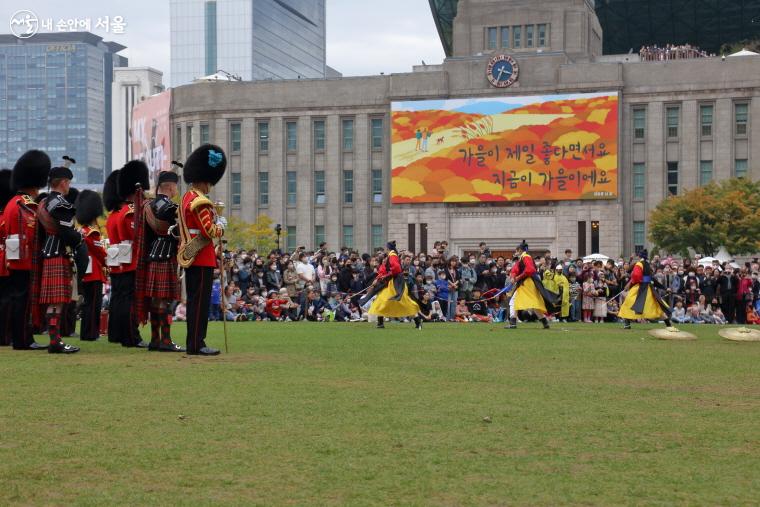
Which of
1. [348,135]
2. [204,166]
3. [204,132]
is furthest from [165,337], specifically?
[204,132]

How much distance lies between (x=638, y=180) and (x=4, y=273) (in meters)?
62.0

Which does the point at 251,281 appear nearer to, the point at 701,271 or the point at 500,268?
the point at 500,268

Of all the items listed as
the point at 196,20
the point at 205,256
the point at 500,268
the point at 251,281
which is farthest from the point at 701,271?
the point at 196,20

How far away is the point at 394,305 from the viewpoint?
24.3 m

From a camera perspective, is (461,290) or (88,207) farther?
(461,290)

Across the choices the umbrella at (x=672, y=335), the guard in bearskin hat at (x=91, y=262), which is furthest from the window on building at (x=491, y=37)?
the guard in bearskin hat at (x=91, y=262)

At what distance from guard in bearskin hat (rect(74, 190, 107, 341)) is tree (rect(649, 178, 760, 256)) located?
50615 mm

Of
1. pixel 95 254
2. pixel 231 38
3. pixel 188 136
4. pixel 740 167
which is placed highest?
pixel 231 38

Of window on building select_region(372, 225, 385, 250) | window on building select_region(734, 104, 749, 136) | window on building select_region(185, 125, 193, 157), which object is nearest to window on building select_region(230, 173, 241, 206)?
window on building select_region(185, 125, 193, 157)

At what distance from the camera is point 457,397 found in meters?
9.74

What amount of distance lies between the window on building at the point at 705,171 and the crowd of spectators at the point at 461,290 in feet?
126

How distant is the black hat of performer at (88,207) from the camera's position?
53.1 feet

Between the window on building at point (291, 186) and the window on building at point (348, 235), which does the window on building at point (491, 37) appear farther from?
the window on building at point (291, 186)

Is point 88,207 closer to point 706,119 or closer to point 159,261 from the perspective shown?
point 159,261
